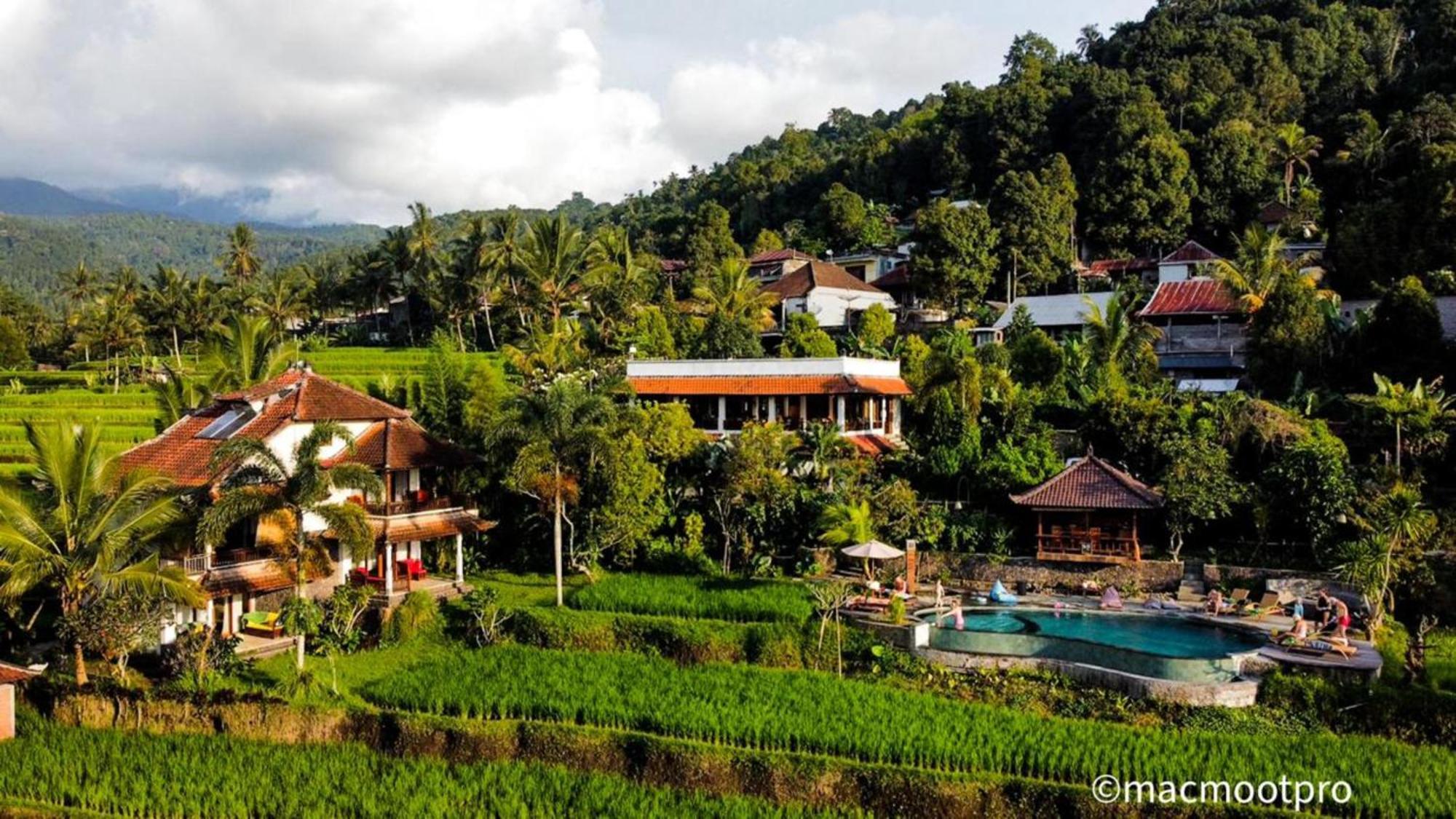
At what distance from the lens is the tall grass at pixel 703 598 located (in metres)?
19.7

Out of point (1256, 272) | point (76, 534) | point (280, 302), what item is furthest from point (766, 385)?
point (280, 302)

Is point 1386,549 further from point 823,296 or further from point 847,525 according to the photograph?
point 823,296

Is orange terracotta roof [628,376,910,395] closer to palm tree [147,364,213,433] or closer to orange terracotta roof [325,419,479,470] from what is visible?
orange terracotta roof [325,419,479,470]

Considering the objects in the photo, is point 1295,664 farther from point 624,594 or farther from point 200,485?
point 200,485

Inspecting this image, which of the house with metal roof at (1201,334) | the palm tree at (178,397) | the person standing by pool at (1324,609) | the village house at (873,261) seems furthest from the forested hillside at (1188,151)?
the palm tree at (178,397)

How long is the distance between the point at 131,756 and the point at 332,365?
34386mm

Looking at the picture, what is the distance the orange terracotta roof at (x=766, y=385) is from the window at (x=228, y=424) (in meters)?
10.7

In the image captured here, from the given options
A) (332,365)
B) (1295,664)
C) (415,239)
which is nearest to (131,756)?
(1295,664)

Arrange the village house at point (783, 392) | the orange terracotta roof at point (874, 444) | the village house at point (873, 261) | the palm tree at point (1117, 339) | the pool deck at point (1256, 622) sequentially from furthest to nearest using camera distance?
the village house at point (873, 261), the palm tree at point (1117, 339), the village house at point (783, 392), the orange terracotta roof at point (874, 444), the pool deck at point (1256, 622)

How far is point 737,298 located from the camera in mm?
40719

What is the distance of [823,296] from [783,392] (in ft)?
58.8

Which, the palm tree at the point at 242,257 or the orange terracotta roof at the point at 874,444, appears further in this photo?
the palm tree at the point at 242,257

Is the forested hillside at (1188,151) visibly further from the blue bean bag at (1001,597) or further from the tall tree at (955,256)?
the blue bean bag at (1001,597)

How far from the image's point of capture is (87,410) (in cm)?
3919
